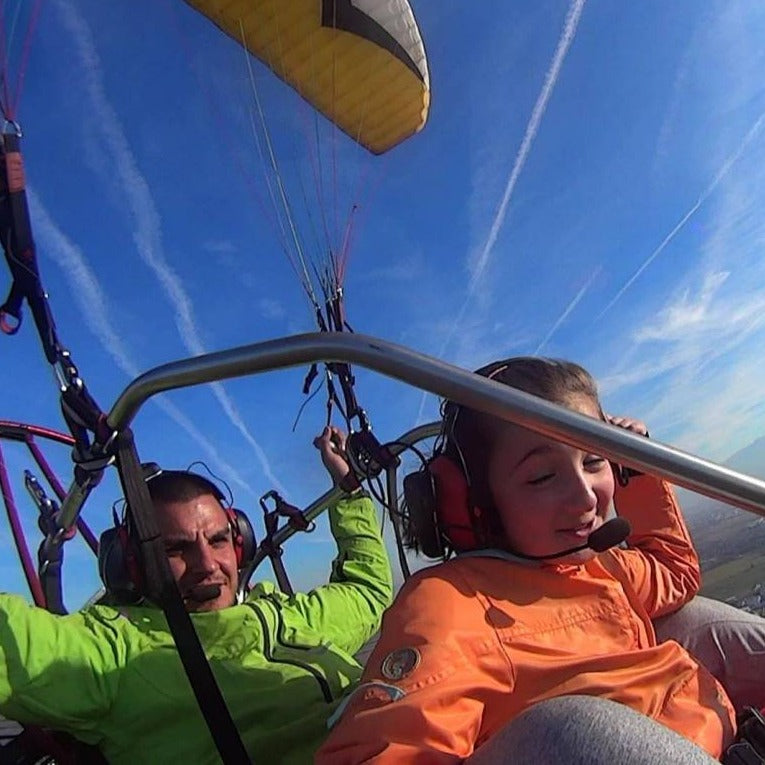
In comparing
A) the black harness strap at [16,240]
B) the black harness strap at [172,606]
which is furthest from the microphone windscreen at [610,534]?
the black harness strap at [16,240]

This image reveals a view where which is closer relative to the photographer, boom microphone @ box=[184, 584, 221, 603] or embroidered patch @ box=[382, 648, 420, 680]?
embroidered patch @ box=[382, 648, 420, 680]

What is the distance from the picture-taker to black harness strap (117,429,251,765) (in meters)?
1.27

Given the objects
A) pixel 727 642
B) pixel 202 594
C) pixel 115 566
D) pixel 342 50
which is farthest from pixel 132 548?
pixel 342 50

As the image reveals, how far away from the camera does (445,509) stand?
135cm

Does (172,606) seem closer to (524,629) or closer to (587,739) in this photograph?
(524,629)

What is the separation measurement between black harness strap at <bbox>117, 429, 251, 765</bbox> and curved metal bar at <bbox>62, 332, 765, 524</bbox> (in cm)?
26

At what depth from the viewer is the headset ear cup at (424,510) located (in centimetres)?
134

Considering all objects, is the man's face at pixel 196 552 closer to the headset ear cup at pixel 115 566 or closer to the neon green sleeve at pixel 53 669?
the headset ear cup at pixel 115 566

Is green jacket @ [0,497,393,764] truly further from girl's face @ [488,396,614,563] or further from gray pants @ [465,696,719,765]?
gray pants @ [465,696,719,765]

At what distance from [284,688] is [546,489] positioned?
0.83m

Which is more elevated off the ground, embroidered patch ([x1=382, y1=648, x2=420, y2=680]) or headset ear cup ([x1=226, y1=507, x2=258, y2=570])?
headset ear cup ([x1=226, y1=507, x2=258, y2=570])

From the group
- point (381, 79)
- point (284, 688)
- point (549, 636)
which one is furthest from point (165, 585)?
point (381, 79)

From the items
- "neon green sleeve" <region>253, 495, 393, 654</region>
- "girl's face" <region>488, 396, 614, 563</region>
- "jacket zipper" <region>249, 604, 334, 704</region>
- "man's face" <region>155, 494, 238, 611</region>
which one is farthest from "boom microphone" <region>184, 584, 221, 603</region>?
"girl's face" <region>488, 396, 614, 563</region>

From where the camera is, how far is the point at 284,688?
5.45 feet
